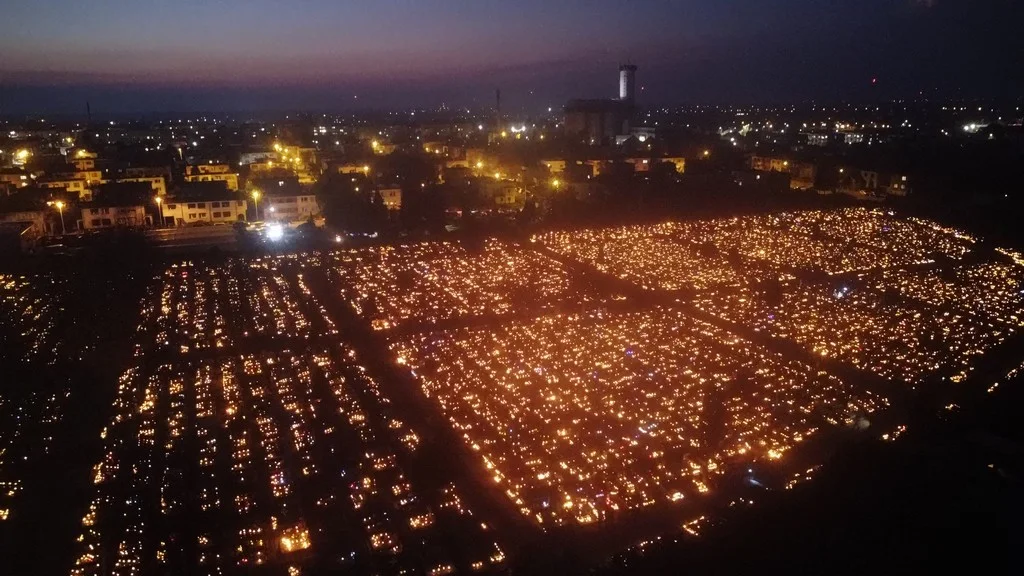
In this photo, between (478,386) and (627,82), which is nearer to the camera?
(478,386)

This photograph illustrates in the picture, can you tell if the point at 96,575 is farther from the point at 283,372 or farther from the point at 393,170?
the point at 393,170

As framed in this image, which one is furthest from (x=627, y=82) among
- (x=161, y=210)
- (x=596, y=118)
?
(x=161, y=210)

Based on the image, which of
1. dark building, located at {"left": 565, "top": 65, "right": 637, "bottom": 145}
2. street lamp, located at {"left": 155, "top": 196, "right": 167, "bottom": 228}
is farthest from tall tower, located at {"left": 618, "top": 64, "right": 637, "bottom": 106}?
street lamp, located at {"left": 155, "top": 196, "right": 167, "bottom": 228}

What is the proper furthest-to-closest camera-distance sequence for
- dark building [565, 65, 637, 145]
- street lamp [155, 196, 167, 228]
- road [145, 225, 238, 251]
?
1. dark building [565, 65, 637, 145]
2. street lamp [155, 196, 167, 228]
3. road [145, 225, 238, 251]

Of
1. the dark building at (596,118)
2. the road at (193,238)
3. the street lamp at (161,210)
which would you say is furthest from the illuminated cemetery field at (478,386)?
the dark building at (596,118)

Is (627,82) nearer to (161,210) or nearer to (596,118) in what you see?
(596,118)

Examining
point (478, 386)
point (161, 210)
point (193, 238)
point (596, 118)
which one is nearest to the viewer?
point (478, 386)

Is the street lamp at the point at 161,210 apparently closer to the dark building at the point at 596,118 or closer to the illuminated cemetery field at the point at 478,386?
the illuminated cemetery field at the point at 478,386

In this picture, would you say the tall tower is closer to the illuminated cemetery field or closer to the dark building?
the dark building

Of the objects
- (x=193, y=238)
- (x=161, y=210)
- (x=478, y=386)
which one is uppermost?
(x=161, y=210)

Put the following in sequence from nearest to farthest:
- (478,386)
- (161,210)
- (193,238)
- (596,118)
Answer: (478,386), (193,238), (161,210), (596,118)

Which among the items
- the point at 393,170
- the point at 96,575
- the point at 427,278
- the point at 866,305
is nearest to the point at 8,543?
the point at 96,575

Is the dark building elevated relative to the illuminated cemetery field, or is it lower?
elevated
